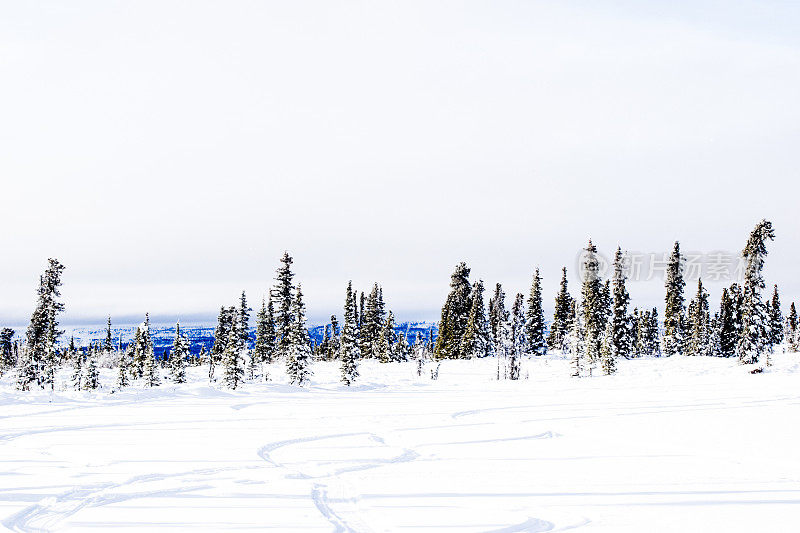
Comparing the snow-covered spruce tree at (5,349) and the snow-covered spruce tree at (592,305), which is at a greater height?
the snow-covered spruce tree at (592,305)

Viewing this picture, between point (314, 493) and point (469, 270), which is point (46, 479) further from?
point (469, 270)

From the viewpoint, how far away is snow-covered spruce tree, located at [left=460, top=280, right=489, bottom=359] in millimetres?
67062

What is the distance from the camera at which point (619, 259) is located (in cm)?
6162

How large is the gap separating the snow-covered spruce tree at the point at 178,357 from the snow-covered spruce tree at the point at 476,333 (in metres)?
32.1

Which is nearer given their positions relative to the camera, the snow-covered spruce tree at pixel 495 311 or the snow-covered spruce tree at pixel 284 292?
the snow-covered spruce tree at pixel 284 292

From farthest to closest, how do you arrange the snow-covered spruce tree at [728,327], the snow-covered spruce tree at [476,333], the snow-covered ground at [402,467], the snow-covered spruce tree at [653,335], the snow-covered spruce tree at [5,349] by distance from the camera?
the snow-covered spruce tree at [5,349], the snow-covered spruce tree at [653,335], the snow-covered spruce tree at [728,327], the snow-covered spruce tree at [476,333], the snow-covered ground at [402,467]

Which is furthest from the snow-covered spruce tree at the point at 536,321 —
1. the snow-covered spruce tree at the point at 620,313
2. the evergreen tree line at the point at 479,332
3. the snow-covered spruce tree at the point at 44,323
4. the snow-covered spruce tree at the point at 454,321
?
the snow-covered spruce tree at the point at 44,323

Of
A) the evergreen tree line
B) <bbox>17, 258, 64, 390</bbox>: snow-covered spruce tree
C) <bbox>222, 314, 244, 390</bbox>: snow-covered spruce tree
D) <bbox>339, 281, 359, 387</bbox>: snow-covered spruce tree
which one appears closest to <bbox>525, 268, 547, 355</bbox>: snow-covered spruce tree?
the evergreen tree line

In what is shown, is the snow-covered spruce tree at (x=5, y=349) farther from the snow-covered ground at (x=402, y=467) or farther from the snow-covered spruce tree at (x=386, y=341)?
the snow-covered ground at (x=402, y=467)

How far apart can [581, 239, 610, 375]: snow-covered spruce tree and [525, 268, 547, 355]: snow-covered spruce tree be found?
15951 millimetres

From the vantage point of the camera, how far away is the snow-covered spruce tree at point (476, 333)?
67.1 meters

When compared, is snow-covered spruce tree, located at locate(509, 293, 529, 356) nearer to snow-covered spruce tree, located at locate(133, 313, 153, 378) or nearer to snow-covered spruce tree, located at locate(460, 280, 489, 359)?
snow-covered spruce tree, located at locate(460, 280, 489, 359)

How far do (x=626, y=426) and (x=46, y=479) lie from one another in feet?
44.5

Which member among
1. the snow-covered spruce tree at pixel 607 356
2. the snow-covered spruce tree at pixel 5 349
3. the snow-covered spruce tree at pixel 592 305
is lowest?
the snow-covered spruce tree at pixel 5 349
